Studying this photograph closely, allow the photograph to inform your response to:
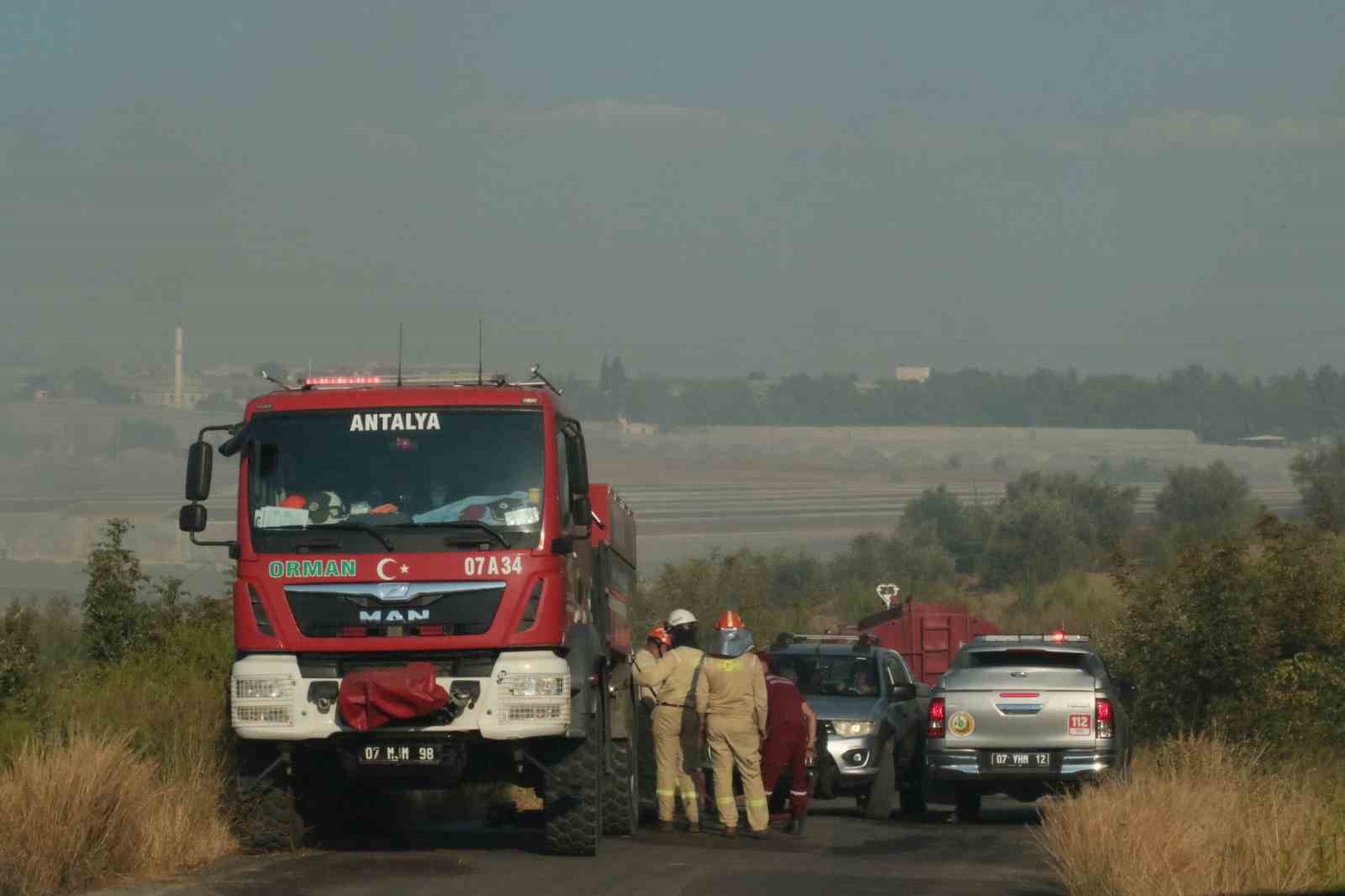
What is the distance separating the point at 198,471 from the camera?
13.2 metres

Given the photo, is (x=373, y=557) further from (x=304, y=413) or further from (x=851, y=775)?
(x=851, y=775)

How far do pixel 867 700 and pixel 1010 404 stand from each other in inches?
6763

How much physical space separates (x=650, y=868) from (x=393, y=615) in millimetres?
2486

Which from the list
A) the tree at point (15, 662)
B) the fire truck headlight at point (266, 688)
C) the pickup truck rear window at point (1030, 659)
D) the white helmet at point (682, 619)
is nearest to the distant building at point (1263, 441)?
the pickup truck rear window at point (1030, 659)

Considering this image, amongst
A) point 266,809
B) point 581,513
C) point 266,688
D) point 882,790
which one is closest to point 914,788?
point 882,790

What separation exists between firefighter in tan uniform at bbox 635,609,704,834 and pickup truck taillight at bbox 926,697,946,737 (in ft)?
10.5

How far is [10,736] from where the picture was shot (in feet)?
49.2

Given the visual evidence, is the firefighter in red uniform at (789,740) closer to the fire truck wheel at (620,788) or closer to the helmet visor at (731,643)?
the helmet visor at (731,643)

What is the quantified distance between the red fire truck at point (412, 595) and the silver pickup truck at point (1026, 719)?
5.44 meters

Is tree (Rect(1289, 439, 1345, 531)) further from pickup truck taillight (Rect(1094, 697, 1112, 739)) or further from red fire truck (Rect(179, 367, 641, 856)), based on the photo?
red fire truck (Rect(179, 367, 641, 856))

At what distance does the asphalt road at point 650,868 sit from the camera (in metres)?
11.8

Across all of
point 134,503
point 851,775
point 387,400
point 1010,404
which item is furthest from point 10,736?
point 1010,404

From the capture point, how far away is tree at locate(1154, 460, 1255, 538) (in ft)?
258

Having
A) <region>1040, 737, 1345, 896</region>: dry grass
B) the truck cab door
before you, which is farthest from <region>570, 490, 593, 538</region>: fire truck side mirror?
<region>1040, 737, 1345, 896</region>: dry grass
